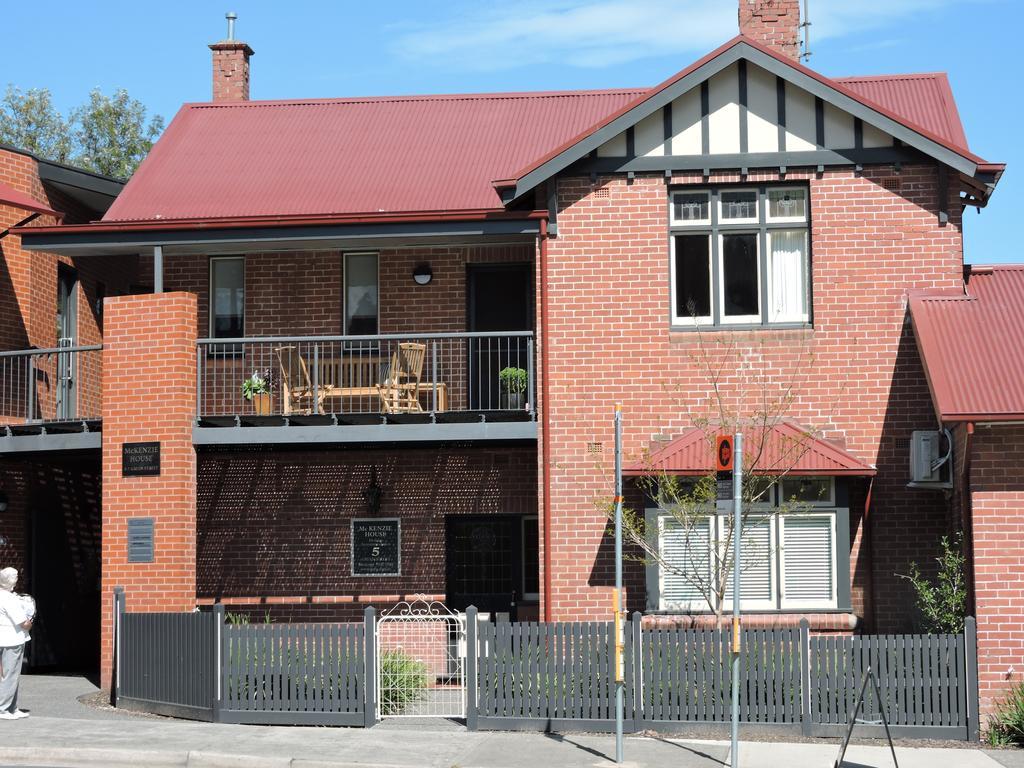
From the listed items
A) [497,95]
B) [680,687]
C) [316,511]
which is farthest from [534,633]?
[497,95]

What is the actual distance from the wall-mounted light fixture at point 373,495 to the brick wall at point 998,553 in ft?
26.6

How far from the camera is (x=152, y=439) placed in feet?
58.7

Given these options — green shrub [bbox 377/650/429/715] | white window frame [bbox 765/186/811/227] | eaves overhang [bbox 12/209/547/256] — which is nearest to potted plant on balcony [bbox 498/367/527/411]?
eaves overhang [bbox 12/209/547/256]

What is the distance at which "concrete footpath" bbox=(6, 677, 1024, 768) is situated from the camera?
12.9 m

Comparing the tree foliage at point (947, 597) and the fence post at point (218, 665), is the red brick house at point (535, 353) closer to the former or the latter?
the tree foliage at point (947, 597)

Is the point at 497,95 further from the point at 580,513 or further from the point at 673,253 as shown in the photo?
the point at 580,513

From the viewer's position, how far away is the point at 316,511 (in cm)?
1991

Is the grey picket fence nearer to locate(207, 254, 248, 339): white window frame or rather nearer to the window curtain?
the window curtain

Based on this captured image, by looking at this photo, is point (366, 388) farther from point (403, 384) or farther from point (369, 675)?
point (369, 675)

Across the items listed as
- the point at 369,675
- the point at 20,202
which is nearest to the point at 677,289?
the point at 369,675

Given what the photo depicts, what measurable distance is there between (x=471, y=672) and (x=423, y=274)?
6.95m

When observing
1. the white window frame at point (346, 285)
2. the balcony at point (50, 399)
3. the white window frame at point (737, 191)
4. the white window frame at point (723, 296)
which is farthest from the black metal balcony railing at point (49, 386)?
the white window frame at point (737, 191)

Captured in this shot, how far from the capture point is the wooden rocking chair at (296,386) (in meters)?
18.5

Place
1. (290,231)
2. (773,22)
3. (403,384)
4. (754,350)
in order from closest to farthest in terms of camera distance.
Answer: (754,350), (290,231), (403,384), (773,22)
